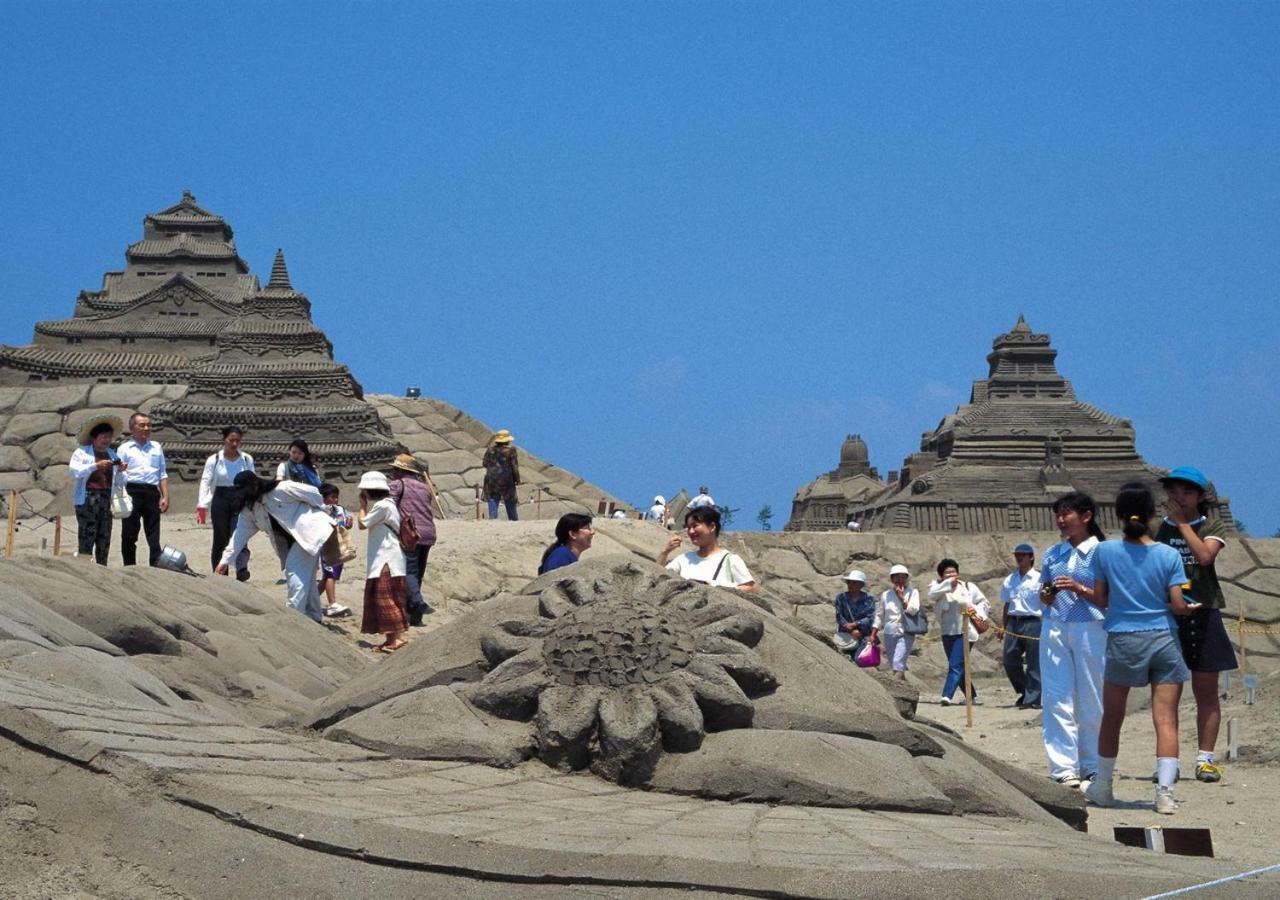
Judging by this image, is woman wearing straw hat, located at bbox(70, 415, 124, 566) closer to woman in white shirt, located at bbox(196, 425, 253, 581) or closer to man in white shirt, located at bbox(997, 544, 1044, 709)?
woman in white shirt, located at bbox(196, 425, 253, 581)

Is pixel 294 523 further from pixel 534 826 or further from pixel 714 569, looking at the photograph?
pixel 534 826

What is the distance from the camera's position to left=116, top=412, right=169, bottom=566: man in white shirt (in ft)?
37.9

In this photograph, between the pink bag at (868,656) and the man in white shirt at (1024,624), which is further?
the pink bag at (868,656)

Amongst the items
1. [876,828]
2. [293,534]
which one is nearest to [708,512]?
[876,828]

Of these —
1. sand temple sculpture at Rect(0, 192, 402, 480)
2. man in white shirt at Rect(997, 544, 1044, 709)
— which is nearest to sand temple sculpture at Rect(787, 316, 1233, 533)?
sand temple sculpture at Rect(0, 192, 402, 480)

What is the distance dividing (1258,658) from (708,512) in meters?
16.3

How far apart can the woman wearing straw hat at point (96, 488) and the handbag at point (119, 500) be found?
0.07 metres

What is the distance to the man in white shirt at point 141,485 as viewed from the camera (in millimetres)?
11555

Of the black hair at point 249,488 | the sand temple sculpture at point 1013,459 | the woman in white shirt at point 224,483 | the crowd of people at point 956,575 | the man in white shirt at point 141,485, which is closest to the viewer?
the crowd of people at point 956,575

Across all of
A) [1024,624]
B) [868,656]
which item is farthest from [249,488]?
[1024,624]

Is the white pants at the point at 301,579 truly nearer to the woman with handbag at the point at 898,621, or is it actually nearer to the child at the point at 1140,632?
the woman with handbag at the point at 898,621

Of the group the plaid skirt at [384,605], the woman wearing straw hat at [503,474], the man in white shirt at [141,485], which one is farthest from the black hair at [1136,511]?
the woman wearing straw hat at [503,474]

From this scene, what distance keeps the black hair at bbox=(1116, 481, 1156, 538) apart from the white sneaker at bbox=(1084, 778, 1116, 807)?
115cm

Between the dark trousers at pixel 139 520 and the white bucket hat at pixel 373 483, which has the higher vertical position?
the white bucket hat at pixel 373 483
